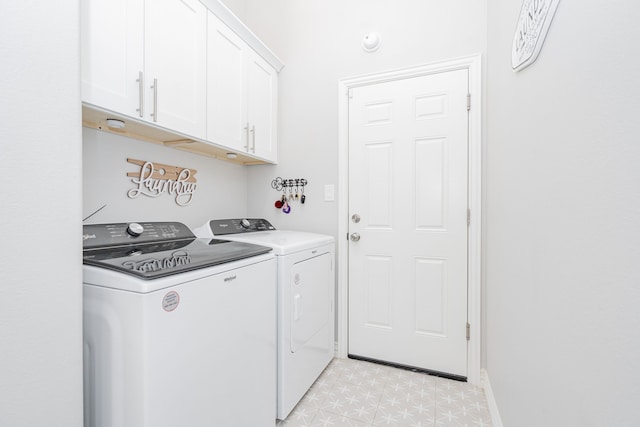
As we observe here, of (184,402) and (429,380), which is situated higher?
(184,402)

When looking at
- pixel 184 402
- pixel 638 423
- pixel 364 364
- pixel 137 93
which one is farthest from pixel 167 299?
pixel 364 364

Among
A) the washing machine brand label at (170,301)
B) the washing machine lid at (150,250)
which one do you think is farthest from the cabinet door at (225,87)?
the washing machine brand label at (170,301)

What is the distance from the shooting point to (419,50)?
2.06 metres

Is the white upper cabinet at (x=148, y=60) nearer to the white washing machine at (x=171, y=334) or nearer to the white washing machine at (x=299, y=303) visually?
the white washing machine at (x=171, y=334)

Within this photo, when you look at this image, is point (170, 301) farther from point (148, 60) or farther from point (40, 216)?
point (148, 60)

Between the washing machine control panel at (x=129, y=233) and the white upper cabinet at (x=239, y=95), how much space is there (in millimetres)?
584

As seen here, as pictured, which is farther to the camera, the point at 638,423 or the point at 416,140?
the point at 416,140

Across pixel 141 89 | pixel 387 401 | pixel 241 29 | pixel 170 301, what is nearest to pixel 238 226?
pixel 141 89

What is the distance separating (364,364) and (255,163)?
6.02ft

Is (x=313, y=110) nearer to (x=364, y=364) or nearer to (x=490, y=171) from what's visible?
(x=490, y=171)

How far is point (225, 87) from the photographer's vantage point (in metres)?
1.81

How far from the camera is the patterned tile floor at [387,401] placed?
5.14 ft

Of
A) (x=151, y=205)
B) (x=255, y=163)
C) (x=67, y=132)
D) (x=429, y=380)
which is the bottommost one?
(x=429, y=380)

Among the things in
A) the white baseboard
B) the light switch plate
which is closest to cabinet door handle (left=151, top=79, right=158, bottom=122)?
the light switch plate
